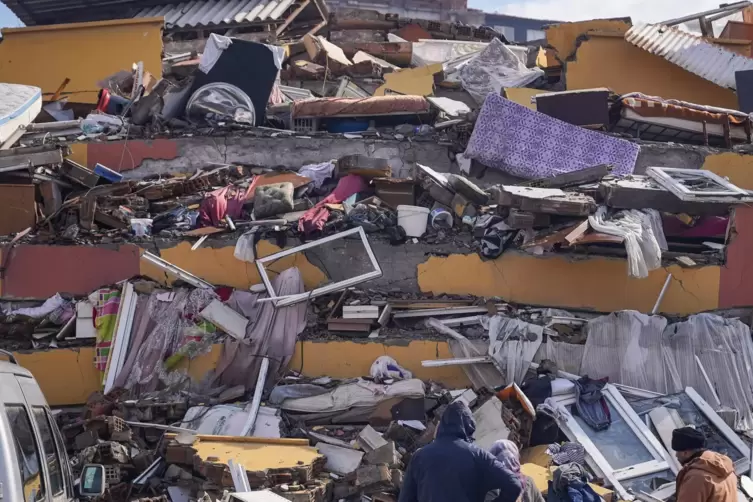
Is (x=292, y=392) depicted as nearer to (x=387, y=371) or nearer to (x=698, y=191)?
(x=387, y=371)

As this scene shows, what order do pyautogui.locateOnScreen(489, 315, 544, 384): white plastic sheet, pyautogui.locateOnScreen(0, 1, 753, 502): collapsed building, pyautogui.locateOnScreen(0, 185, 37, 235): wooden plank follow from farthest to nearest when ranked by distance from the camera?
pyautogui.locateOnScreen(0, 185, 37, 235): wooden plank, pyautogui.locateOnScreen(489, 315, 544, 384): white plastic sheet, pyautogui.locateOnScreen(0, 1, 753, 502): collapsed building

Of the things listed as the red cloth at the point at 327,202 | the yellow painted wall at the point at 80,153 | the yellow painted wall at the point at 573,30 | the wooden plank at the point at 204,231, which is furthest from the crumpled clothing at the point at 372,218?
the yellow painted wall at the point at 573,30

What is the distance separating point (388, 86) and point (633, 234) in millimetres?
7249

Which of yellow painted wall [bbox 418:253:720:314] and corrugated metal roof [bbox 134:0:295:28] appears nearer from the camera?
yellow painted wall [bbox 418:253:720:314]

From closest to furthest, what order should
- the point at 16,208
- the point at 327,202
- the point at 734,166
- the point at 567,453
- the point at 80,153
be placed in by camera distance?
1. the point at 567,453
2. the point at 327,202
3. the point at 16,208
4. the point at 734,166
5. the point at 80,153

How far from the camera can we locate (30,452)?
5.20 meters

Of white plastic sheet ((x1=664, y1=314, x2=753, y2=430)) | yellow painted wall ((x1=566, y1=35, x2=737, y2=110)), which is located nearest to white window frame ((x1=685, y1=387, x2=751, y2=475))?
white plastic sheet ((x1=664, y1=314, x2=753, y2=430))

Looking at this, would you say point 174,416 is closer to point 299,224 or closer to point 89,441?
point 89,441

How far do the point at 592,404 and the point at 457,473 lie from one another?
487cm

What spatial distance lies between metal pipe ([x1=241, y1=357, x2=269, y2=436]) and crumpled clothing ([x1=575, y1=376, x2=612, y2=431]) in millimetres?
3415

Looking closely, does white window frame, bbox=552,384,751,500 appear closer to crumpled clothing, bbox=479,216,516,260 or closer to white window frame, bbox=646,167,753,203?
crumpled clothing, bbox=479,216,516,260

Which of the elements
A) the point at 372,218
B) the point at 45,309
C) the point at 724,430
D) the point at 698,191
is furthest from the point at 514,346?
the point at 45,309

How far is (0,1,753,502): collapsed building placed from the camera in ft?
32.1

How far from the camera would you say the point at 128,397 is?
1059 cm
